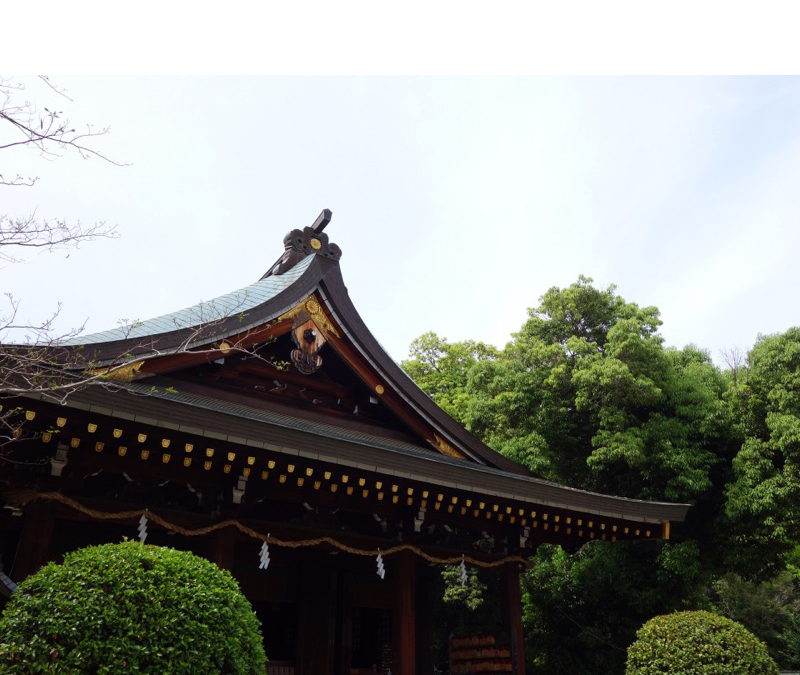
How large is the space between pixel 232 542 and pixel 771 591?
A: 25917 mm

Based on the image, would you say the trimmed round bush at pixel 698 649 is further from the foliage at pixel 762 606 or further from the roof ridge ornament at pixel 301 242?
Answer: the foliage at pixel 762 606

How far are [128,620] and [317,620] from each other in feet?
18.3

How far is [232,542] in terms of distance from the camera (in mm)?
7215

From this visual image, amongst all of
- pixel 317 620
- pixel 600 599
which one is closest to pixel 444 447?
pixel 317 620

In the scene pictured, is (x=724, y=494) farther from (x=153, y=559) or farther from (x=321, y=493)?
(x=153, y=559)

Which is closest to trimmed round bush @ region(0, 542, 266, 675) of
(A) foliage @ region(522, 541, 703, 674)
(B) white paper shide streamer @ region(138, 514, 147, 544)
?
(B) white paper shide streamer @ region(138, 514, 147, 544)

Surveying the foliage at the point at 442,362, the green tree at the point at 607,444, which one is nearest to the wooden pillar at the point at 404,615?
the green tree at the point at 607,444

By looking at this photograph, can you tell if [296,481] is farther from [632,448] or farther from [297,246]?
[632,448]

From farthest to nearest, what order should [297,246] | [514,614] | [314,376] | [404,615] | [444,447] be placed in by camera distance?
[297,246], [444,447], [314,376], [514,614], [404,615]

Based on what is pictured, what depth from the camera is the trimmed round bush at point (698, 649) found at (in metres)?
7.60

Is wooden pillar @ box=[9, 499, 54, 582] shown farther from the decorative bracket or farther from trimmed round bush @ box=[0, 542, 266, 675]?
the decorative bracket

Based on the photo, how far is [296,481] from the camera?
7199 mm

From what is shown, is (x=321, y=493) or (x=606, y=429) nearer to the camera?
(x=321, y=493)

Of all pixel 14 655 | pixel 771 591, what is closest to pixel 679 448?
pixel 14 655
